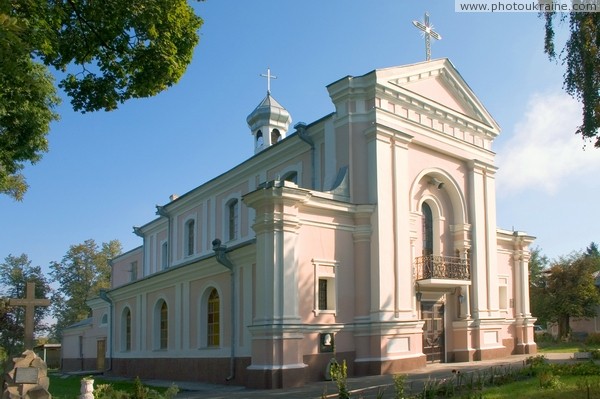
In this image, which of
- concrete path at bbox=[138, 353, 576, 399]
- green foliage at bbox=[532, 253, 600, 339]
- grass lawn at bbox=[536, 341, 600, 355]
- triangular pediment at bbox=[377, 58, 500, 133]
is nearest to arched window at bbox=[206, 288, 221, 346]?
concrete path at bbox=[138, 353, 576, 399]

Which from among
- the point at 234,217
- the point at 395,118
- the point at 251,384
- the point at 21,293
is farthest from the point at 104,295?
the point at 21,293

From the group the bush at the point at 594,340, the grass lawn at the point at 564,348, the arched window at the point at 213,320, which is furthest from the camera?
the bush at the point at 594,340

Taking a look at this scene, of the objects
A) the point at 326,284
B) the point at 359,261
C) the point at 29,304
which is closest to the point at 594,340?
the point at 359,261

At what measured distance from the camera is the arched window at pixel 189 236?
3031 cm

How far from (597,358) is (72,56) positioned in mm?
15963

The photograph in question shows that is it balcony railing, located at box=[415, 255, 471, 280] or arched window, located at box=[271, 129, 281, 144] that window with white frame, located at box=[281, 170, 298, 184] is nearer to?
balcony railing, located at box=[415, 255, 471, 280]

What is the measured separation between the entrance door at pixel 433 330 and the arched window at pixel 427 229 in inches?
70.2

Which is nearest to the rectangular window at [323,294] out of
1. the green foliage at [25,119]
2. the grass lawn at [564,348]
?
the green foliage at [25,119]

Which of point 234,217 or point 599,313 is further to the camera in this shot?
point 599,313

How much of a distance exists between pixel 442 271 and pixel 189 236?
1419 cm

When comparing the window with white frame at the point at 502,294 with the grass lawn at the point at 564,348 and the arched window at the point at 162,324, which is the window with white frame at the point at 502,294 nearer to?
the grass lawn at the point at 564,348

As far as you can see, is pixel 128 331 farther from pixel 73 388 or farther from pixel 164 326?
pixel 73 388

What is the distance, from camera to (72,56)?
11961mm

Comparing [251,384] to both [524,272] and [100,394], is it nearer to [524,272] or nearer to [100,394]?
[100,394]
